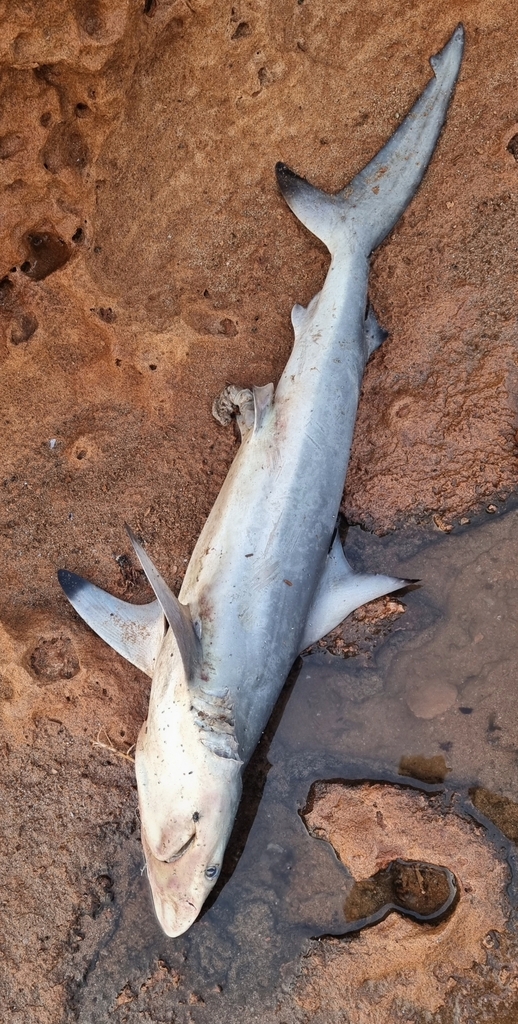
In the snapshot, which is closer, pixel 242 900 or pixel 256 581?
pixel 256 581

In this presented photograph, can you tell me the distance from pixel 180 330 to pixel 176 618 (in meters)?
1.93

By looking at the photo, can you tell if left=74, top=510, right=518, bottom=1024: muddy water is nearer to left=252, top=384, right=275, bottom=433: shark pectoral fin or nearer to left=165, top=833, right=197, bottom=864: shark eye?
left=165, top=833, right=197, bottom=864: shark eye

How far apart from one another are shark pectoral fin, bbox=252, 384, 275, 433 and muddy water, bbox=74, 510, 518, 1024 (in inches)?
39.3

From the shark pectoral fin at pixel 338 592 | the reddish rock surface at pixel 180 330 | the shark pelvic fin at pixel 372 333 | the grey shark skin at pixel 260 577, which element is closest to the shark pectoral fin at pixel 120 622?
the grey shark skin at pixel 260 577

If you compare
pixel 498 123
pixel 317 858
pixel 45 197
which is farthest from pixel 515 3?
pixel 317 858

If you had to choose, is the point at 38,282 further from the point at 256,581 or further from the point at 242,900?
the point at 242,900

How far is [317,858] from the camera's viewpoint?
14.3ft

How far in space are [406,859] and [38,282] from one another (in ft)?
13.7

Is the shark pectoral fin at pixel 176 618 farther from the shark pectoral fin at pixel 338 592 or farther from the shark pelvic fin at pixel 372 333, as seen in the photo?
the shark pelvic fin at pixel 372 333

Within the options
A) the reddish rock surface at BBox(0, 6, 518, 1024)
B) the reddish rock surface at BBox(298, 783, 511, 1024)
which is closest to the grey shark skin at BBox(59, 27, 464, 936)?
the reddish rock surface at BBox(0, 6, 518, 1024)

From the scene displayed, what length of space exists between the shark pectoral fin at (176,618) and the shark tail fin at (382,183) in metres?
2.31

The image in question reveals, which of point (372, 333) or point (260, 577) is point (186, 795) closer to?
point (260, 577)

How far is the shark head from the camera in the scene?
3660mm

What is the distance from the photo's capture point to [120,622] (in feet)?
13.9
